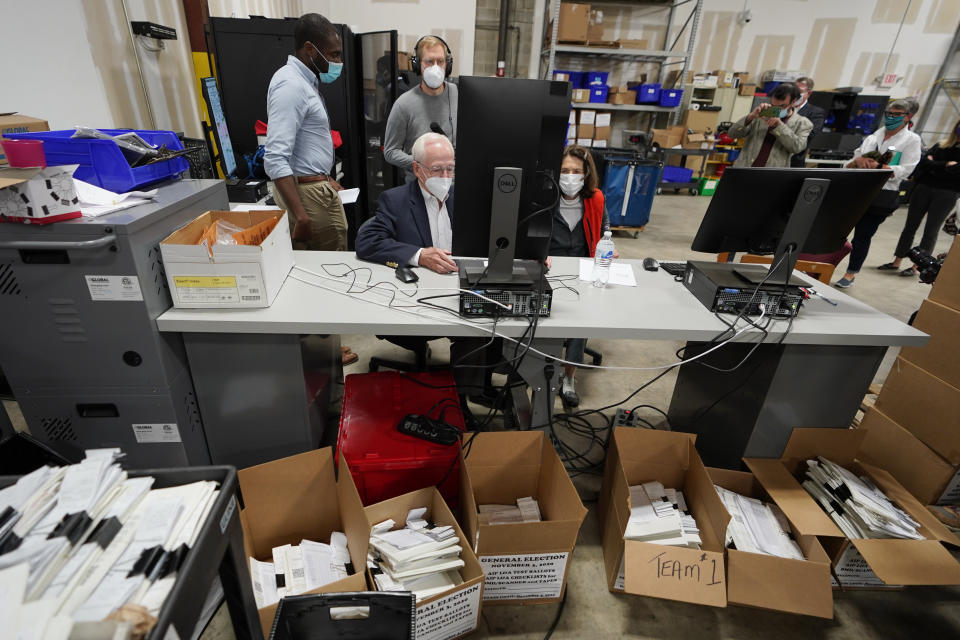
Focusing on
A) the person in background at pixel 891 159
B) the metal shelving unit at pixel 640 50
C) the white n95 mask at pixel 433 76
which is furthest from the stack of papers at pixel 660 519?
the metal shelving unit at pixel 640 50

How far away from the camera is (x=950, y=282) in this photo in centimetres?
170

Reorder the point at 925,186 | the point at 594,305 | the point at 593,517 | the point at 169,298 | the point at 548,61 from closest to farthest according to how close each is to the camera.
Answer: the point at 169,298 < the point at 594,305 < the point at 593,517 < the point at 925,186 < the point at 548,61

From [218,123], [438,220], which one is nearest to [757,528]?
[438,220]

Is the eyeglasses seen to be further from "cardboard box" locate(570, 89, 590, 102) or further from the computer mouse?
"cardboard box" locate(570, 89, 590, 102)

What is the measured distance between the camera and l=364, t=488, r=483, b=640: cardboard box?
114 cm

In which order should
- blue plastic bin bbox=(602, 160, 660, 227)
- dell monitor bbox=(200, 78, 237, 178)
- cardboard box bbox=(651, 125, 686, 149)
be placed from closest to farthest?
dell monitor bbox=(200, 78, 237, 178)
blue plastic bin bbox=(602, 160, 660, 227)
cardboard box bbox=(651, 125, 686, 149)

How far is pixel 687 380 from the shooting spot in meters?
2.03

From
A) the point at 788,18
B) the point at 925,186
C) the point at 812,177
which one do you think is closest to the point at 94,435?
the point at 812,177

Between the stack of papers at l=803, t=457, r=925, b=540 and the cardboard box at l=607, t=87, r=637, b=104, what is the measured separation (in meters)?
6.11

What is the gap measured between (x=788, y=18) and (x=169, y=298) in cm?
906

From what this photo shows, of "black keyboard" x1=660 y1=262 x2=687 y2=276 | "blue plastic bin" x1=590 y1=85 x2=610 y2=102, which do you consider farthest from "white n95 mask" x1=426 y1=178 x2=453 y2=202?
"blue plastic bin" x1=590 y1=85 x2=610 y2=102

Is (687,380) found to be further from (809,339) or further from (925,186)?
(925,186)

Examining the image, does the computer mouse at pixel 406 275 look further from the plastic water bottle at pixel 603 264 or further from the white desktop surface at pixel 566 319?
the plastic water bottle at pixel 603 264

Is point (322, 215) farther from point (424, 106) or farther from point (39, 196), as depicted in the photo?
point (39, 196)
